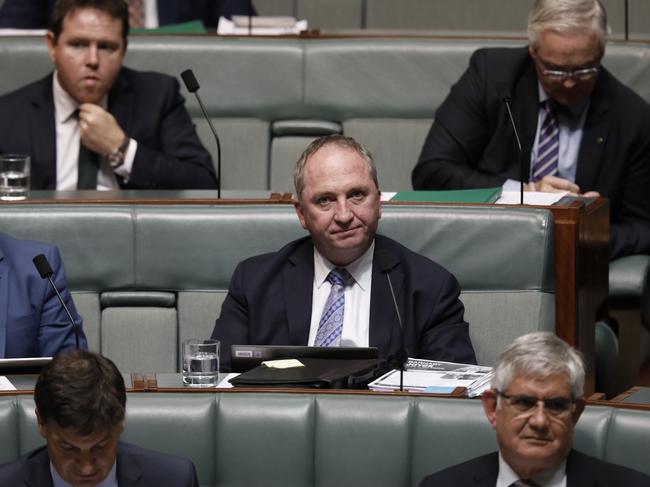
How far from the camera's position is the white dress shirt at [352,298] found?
2250mm

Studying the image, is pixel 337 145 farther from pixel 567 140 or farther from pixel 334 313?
pixel 567 140

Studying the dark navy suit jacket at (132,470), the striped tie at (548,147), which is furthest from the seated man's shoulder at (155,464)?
the striped tie at (548,147)

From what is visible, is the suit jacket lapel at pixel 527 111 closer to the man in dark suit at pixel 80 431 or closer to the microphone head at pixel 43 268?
the microphone head at pixel 43 268

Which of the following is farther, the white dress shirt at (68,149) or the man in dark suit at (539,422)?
the white dress shirt at (68,149)

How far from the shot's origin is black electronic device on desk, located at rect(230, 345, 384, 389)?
190cm

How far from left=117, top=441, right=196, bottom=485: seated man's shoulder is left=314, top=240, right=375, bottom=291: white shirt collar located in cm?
64

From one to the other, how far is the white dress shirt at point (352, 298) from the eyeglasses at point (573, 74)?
0.66m

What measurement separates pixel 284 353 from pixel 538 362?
48cm

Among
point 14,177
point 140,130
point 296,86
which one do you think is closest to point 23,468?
point 14,177

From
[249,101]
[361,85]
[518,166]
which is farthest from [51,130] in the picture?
[518,166]

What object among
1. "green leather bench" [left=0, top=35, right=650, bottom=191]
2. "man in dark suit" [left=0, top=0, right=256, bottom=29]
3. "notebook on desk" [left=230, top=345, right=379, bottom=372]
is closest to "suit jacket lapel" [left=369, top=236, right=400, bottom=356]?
"notebook on desk" [left=230, top=345, right=379, bottom=372]

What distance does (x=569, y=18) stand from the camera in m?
2.72

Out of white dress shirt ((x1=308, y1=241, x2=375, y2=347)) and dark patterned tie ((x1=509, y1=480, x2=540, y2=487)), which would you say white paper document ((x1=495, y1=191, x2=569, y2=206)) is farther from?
dark patterned tie ((x1=509, y1=480, x2=540, y2=487))

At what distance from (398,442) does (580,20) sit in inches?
47.1
